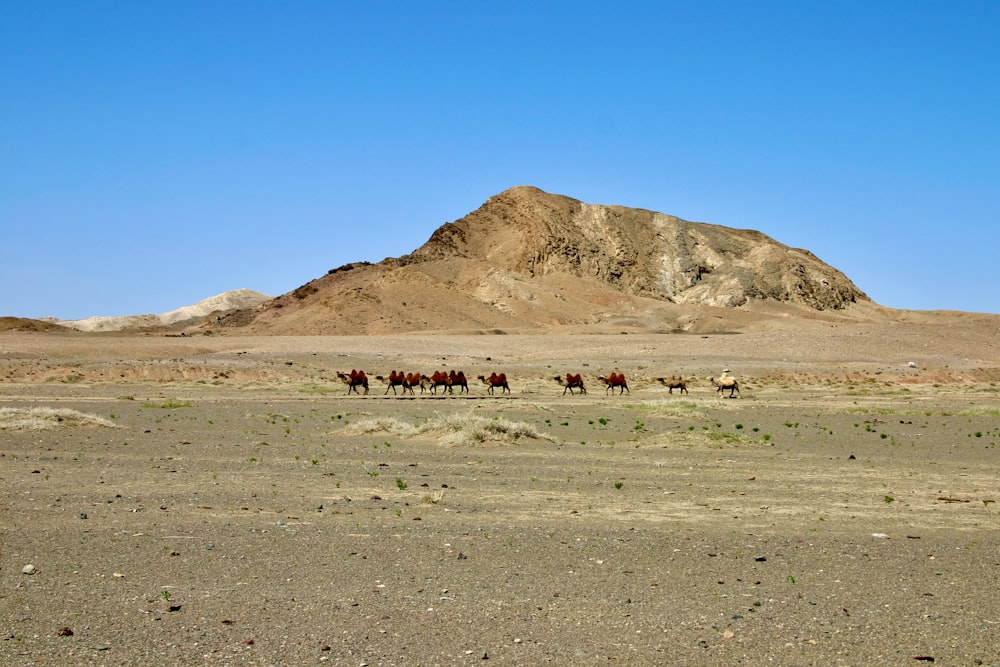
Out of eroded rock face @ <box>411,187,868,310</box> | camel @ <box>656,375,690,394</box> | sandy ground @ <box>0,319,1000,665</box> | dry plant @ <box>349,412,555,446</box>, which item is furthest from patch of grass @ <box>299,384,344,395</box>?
eroded rock face @ <box>411,187,868,310</box>

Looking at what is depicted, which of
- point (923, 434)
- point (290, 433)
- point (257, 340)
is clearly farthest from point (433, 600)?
point (257, 340)

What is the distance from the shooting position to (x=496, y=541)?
472 inches

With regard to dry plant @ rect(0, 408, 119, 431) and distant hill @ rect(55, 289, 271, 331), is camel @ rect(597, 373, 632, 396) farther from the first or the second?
distant hill @ rect(55, 289, 271, 331)

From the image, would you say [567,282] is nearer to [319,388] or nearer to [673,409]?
[319,388]

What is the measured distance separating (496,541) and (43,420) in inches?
654

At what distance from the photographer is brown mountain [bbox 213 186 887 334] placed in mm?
113062

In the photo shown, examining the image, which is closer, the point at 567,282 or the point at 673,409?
the point at 673,409

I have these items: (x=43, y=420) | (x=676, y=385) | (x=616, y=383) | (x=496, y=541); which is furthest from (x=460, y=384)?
(x=496, y=541)

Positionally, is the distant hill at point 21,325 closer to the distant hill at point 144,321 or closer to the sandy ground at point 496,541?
the distant hill at point 144,321

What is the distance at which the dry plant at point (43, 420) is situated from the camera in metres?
23.9

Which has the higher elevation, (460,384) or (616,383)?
(616,383)

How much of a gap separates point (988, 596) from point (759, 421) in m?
22.2

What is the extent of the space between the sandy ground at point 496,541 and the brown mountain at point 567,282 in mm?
76541

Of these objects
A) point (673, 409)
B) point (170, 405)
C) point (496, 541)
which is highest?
point (673, 409)
